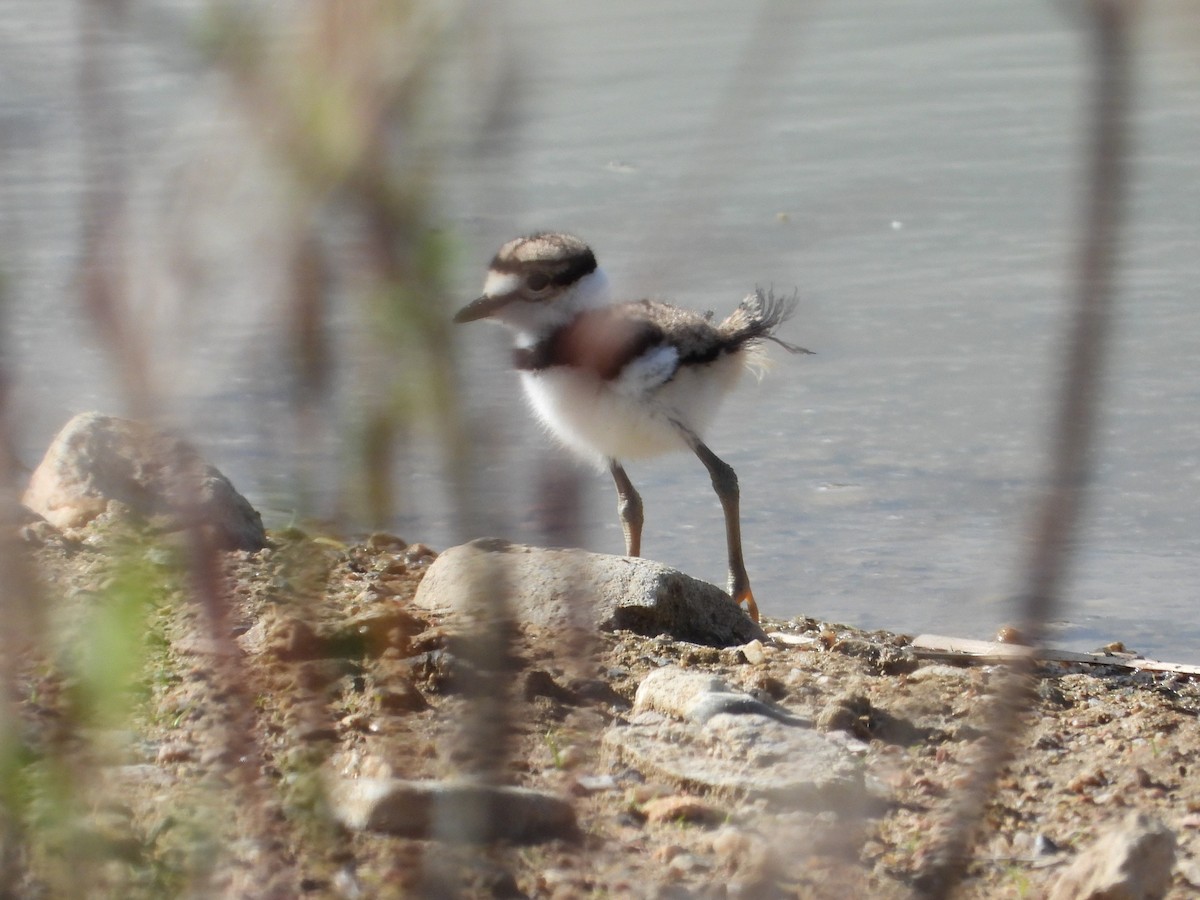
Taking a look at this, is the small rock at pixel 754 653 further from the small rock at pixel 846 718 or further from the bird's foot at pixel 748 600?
the bird's foot at pixel 748 600

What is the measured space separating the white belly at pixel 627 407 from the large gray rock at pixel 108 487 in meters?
0.92

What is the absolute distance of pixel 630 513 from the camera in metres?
5.11

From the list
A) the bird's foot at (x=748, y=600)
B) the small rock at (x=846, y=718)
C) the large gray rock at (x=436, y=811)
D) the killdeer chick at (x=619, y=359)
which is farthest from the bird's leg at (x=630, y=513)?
the large gray rock at (x=436, y=811)

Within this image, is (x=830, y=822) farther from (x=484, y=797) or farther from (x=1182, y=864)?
(x=484, y=797)

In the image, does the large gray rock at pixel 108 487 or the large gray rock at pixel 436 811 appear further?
the large gray rock at pixel 108 487

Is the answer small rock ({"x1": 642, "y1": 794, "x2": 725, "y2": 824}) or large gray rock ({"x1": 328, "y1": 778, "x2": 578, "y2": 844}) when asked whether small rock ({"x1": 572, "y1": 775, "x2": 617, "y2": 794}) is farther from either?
large gray rock ({"x1": 328, "y1": 778, "x2": 578, "y2": 844})

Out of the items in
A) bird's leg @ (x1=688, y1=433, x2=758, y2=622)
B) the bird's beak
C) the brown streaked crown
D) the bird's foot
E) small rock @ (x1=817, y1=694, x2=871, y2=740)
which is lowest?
the bird's foot

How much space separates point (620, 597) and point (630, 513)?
1.08 m

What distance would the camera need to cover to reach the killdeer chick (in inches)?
192

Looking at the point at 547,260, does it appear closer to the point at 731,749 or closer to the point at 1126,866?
the point at 731,749

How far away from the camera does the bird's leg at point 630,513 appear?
201 inches

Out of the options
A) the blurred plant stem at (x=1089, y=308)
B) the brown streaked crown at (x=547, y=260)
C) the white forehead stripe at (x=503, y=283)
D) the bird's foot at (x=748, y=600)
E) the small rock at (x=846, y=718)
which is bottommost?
the bird's foot at (x=748, y=600)

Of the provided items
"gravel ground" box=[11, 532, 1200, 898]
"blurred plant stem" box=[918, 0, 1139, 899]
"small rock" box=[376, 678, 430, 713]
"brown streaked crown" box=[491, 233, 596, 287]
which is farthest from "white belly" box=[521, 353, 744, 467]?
"blurred plant stem" box=[918, 0, 1139, 899]

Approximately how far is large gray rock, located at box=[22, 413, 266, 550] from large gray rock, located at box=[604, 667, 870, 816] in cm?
154
